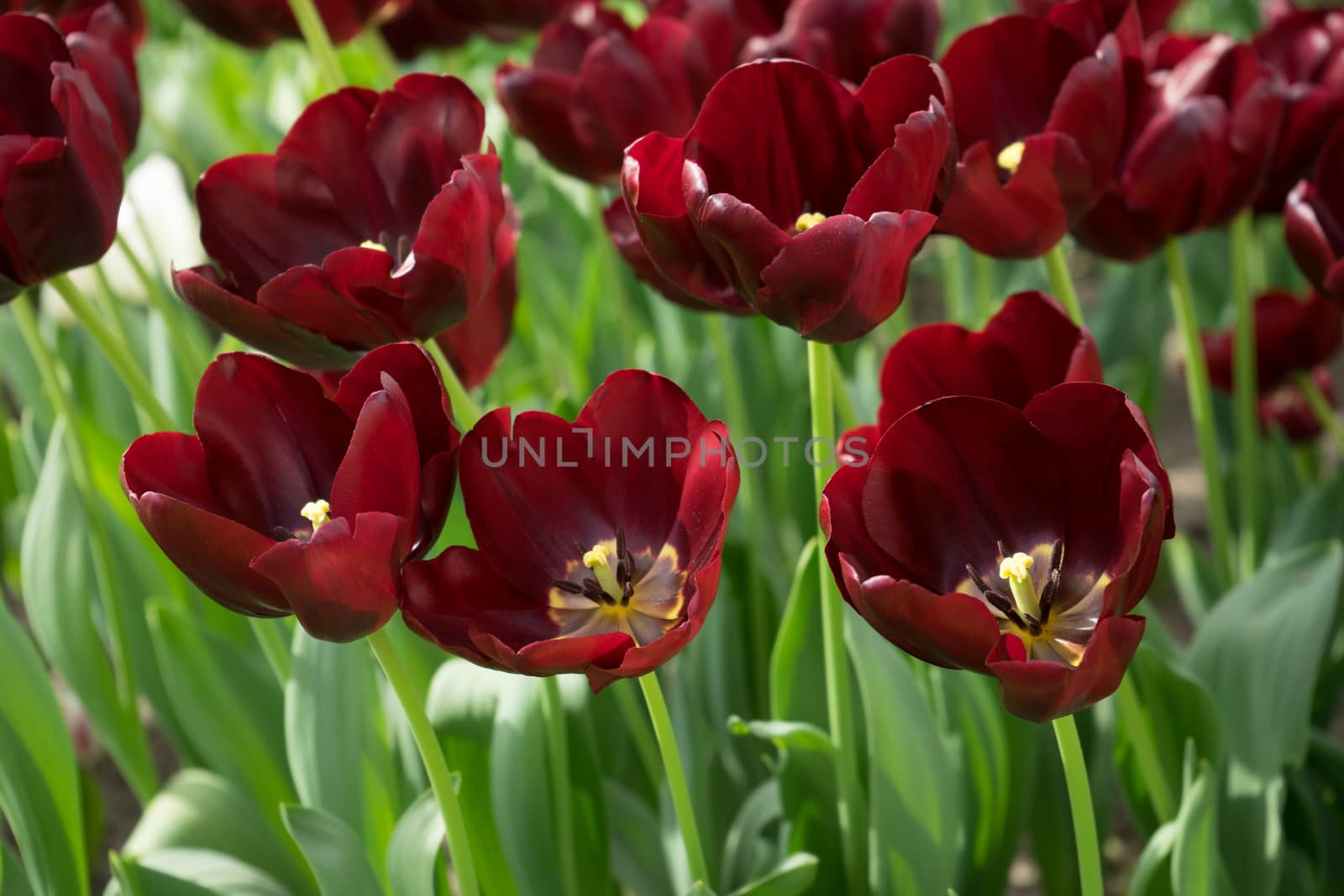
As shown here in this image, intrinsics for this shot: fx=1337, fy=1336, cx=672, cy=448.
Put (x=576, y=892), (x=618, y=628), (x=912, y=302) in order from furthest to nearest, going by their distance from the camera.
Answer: (x=912, y=302) < (x=576, y=892) < (x=618, y=628)

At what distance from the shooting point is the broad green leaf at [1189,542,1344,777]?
1.02 metres

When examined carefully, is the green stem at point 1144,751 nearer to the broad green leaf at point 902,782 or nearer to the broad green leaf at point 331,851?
the broad green leaf at point 902,782

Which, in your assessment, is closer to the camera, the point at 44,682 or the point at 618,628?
the point at 618,628

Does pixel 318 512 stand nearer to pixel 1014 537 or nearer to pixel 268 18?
pixel 1014 537

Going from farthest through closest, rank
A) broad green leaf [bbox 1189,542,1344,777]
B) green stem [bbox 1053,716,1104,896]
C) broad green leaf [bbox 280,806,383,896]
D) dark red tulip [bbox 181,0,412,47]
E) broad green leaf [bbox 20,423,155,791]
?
dark red tulip [bbox 181,0,412,47]
broad green leaf [bbox 20,423,155,791]
broad green leaf [bbox 1189,542,1344,777]
broad green leaf [bbox 280,806,383,896]
green stem [bbox 1053,716,1104,896]

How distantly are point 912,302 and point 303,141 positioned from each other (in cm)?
250

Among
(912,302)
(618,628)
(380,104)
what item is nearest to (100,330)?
(380,104)

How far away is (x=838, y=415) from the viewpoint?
1.30 meters

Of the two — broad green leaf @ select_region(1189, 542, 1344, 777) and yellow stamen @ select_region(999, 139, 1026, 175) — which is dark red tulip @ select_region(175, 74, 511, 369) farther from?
broad green leaf @ select_region(1189, 542, 1344, 777)

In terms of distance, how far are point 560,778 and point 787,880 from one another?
170mm

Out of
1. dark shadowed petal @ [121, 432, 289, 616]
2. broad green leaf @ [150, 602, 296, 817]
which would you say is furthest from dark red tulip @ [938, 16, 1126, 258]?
broad green leaf @ [150, 602, 296, 817]

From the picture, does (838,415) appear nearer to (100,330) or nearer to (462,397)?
(462,397)

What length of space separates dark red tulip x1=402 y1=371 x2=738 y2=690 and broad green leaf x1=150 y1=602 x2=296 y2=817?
501mm

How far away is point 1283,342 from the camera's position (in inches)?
58.2
